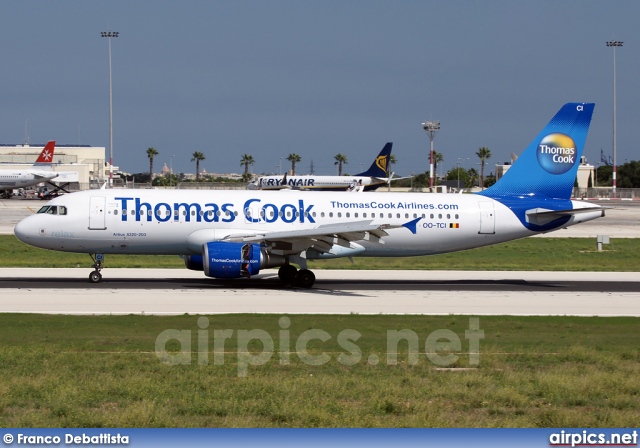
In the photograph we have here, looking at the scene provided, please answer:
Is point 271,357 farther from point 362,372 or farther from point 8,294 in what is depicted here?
point 8,294

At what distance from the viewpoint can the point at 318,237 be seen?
105 ft

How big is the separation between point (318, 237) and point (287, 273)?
2602 millimetres

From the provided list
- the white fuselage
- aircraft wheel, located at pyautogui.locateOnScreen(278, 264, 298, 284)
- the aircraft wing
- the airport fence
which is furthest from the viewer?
the airport fence

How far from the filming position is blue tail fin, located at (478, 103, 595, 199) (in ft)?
122

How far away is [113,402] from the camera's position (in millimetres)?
13539

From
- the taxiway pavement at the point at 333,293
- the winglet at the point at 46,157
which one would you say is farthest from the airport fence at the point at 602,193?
the taxiway pavement at the point at 333,293

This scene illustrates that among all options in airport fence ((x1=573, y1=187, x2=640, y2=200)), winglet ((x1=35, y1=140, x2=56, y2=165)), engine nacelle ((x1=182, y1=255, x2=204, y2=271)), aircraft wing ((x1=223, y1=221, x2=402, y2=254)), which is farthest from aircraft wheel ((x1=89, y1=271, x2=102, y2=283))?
airport fence ((x1=573, y1=187, x2=640, y2=200))

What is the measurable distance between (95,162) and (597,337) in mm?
180656

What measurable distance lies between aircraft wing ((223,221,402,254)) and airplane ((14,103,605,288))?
1.9 inches

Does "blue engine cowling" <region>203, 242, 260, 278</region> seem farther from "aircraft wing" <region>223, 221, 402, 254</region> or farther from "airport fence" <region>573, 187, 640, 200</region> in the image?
"airport fence" <region>573, 187, 640, 200</region>

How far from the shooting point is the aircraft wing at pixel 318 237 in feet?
104

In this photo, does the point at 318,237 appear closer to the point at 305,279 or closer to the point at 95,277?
the point at 305,279

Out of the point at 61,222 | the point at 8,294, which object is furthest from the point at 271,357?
the point at 61,222

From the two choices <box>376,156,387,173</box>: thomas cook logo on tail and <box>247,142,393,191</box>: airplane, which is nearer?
<box>247,142,393,191</box>: airplane
